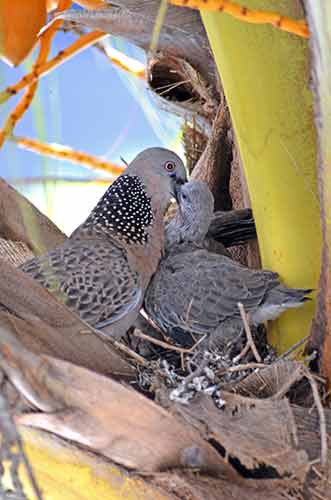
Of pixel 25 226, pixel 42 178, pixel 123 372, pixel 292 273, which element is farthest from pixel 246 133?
pixel 42 178

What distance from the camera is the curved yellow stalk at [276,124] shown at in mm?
1204

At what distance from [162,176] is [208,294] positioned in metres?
0.41

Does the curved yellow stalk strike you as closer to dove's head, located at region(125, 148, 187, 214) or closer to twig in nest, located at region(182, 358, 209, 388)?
twig in nest, located at region(182, 358, 209, 388)

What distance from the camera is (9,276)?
3.55 feet

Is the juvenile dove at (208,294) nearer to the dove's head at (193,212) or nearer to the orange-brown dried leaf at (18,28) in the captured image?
the dove's head at (193,212)

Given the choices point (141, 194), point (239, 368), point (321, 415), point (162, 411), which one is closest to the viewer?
point (162, 411)

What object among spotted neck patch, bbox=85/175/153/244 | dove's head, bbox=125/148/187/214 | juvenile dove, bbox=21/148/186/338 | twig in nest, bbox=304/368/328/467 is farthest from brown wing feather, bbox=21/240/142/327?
twig in nest, bbox=304/368/328/467

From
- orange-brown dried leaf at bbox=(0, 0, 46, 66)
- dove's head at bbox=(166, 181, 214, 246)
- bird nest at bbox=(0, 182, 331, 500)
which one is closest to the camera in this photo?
bird nest at bbox=(0, 182, 331, 500)

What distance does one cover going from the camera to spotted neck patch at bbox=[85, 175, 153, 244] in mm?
1854

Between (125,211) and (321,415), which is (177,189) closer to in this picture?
(125,211)

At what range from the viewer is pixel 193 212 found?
184 centimetres

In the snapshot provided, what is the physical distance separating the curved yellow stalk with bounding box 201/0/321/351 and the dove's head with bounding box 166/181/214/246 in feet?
1.59

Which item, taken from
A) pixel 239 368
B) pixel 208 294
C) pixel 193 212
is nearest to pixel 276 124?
pixel 239 368

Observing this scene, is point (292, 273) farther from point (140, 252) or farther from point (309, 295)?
point (140, 252)
